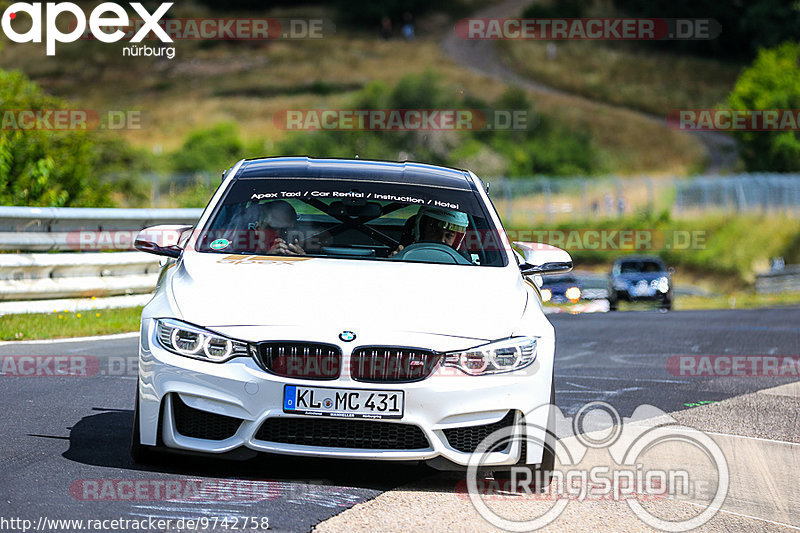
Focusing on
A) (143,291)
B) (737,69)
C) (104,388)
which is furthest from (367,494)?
(737,69)

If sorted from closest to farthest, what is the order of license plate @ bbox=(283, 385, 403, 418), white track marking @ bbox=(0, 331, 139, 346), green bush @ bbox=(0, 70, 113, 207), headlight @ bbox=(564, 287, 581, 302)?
1. license plate @ bbox=(283, 385, 403, 418)
2. white track marking @ bbox=(0, 331, 139, 346)
3. headlight @ bbox=(564, 287, 581, 302)
4. green bush @ bbox=(0, 70, 113, 207)

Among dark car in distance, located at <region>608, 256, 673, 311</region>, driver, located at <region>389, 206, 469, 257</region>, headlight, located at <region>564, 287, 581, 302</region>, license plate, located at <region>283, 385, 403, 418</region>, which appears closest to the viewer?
license plate, located at <region>283, 385, 403, 418</region>

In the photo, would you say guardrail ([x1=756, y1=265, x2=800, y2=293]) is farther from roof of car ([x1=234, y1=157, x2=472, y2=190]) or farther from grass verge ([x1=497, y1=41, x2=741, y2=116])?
grass verge ([x1=497, y1=41, x2=741, y2=116])

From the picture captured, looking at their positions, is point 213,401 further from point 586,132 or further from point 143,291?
point 586,132

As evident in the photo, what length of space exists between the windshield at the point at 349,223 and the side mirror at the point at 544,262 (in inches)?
7.6

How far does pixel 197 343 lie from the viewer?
596 centimetres

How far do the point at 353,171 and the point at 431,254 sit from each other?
37.4 inches

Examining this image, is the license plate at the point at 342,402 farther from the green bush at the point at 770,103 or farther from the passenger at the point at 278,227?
the green bush at the point at 770,103

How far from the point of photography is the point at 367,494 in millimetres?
5988

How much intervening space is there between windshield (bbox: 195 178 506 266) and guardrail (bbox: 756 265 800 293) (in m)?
35.0

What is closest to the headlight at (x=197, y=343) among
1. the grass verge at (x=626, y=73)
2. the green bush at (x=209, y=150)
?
the green bush at (x=209, y=150)

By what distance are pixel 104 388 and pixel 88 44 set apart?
106362mm

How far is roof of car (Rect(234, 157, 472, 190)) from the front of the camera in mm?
7723

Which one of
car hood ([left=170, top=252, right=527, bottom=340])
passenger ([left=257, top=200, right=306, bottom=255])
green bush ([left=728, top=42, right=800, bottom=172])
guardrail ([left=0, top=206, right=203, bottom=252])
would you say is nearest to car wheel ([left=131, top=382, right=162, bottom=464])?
car hood ([left=170, top=252, right=527, bottom=340])
